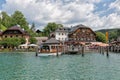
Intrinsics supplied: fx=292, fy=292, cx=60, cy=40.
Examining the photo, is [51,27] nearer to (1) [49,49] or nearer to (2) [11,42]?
(2) [11,42]

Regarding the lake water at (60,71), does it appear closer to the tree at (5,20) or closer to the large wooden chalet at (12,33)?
the large wooden chalet at (12,33)

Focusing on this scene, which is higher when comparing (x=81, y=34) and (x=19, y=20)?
(x=19, y=20)

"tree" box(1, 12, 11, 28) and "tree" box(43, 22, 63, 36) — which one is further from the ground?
"tree" box(1, 12, 11, 28)

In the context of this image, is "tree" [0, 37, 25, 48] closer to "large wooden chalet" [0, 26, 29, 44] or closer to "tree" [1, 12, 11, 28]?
"large wooden chalet" [0, 26, 29, 44]

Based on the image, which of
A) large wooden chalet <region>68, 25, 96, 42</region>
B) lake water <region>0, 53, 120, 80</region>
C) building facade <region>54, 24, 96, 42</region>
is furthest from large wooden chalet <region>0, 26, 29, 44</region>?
lake water <region>0, 53, 120, 80</region>

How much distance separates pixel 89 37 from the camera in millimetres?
127375

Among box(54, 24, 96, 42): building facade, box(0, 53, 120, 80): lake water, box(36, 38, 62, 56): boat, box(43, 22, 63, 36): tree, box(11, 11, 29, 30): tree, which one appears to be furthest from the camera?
box(43, 22, 63, 36): tree

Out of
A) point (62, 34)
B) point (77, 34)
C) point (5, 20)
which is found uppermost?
point (5, 20)

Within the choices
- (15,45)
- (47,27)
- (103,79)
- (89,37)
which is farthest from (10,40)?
(103,79)

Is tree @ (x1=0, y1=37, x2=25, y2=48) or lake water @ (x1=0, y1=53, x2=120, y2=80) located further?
tree @ (x1=0, y1=37, x2=25, y2=48)

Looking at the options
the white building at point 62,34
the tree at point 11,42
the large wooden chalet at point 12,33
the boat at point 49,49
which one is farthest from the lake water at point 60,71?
the white building at point 62,34

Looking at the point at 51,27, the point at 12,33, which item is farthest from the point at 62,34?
the point at 51,27

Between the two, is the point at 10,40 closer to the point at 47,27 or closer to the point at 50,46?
the point at 50,46

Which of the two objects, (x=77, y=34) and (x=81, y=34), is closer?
(x=77, y=34)
